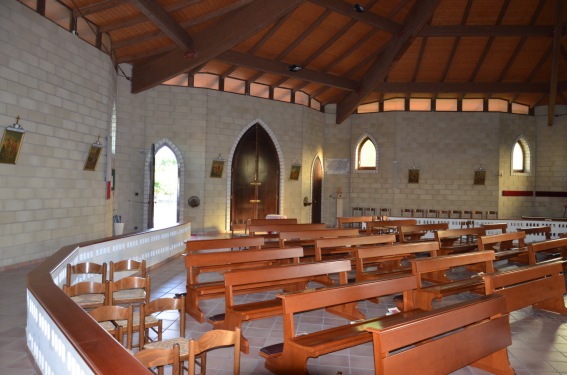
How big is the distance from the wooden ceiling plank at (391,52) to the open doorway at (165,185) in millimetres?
6885

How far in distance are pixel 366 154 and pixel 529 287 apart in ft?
44.2

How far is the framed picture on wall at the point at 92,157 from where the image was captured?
9172mm

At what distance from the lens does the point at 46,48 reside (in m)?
7.80

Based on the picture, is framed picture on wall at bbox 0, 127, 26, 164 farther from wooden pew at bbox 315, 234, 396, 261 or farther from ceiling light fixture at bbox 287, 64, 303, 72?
ceiling light fixture at bbox 287, 64, 303, 72

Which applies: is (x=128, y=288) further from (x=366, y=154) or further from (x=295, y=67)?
(x=366, y=154)

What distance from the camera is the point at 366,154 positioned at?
17750 millimetres

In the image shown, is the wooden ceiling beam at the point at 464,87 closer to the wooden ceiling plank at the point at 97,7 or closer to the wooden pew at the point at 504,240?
the wooden pew at the point at 504,240

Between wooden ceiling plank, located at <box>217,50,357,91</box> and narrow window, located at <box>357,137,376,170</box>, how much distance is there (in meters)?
3.25

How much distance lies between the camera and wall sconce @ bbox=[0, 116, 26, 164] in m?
6.77

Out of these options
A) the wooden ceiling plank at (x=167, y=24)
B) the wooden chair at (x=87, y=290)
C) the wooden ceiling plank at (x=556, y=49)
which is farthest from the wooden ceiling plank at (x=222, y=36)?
the wooden ceiling plank at (x=556, y=49)

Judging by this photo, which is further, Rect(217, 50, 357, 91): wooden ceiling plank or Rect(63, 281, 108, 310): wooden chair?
Rect(217, 50, 357, 91): wooden ceiling plank

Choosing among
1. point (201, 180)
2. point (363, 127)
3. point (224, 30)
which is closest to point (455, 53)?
point (363, 127)

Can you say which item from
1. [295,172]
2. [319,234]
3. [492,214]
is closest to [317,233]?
[319,234]

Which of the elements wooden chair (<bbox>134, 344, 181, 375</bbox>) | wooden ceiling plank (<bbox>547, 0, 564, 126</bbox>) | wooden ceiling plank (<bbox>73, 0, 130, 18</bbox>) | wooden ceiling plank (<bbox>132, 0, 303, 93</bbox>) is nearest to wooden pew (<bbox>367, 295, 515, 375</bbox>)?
wooden chair (<bbox>134, 344, 181, 375</bbox>)
